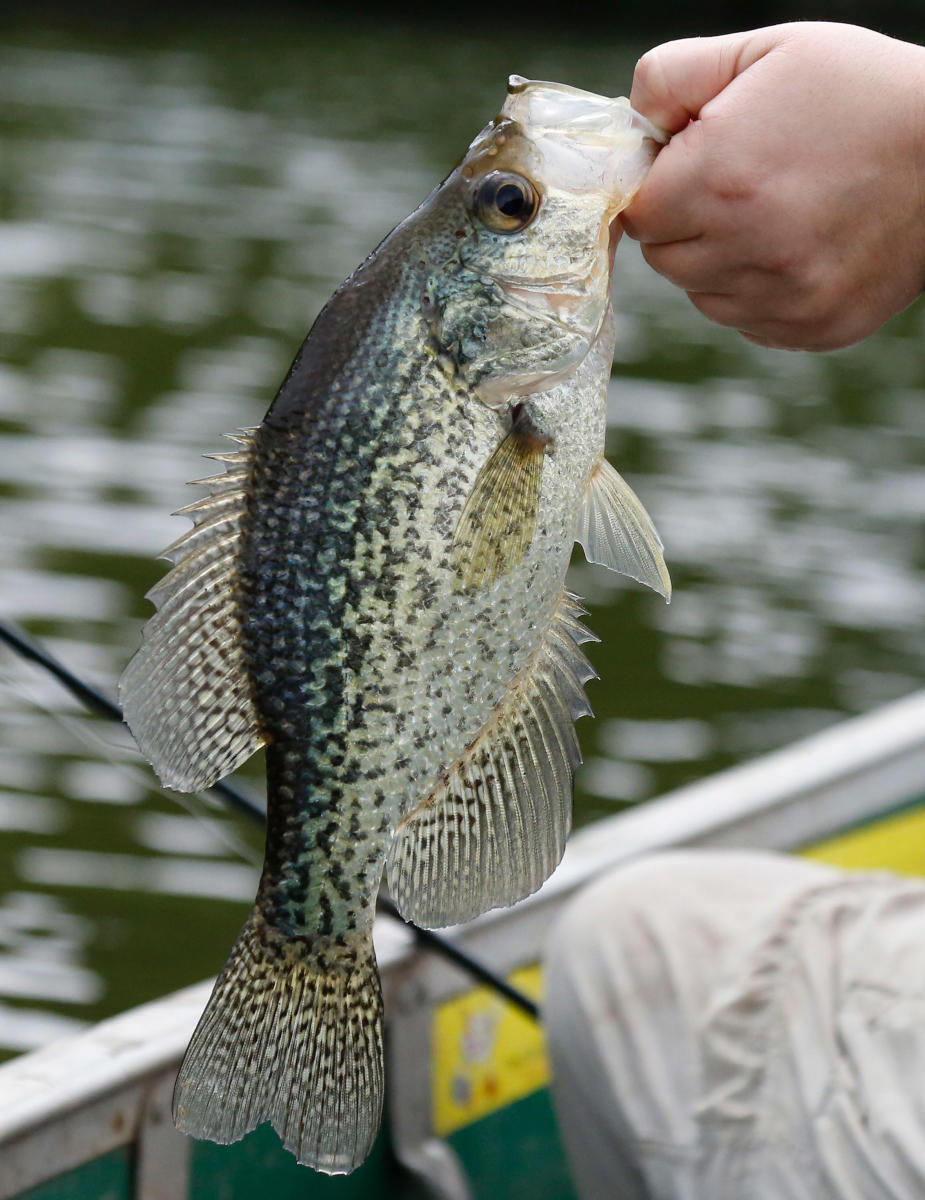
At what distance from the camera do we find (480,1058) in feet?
11.9

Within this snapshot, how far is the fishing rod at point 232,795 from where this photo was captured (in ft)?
9.07

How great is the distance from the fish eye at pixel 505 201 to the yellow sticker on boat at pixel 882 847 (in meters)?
2.89

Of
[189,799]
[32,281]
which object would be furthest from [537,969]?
[32,281]

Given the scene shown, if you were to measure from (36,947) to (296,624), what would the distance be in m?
3.97

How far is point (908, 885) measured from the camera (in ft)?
8.85

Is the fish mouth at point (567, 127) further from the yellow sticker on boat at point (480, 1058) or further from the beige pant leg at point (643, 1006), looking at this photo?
the yellow sticker on boat at point (480, 1058)

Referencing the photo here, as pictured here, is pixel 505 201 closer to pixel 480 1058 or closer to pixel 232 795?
pixel 232 795

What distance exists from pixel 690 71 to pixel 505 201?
0.33m

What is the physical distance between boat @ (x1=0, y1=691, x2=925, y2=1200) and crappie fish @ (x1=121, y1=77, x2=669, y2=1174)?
132cm

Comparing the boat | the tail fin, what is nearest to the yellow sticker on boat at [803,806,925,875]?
the boat

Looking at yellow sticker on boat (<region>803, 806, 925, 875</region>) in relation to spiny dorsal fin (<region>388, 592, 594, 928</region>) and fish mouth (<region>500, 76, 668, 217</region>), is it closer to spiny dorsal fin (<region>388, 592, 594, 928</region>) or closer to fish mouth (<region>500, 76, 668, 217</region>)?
spiny dorsal fin (<region>388, 592, 594, 928</region>)

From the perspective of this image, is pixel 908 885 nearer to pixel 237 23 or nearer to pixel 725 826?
pixel 725 826

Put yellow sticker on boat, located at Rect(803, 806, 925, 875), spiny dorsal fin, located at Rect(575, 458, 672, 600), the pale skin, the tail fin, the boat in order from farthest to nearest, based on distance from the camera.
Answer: yellow sticker on boat, located at Rect(803, 806, 925, 875) → the boat → the pale skin → spiny dorsal fin, located at Rect(575, 458, 672, 600) → the tail fin

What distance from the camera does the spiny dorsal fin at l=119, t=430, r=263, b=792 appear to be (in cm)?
157
